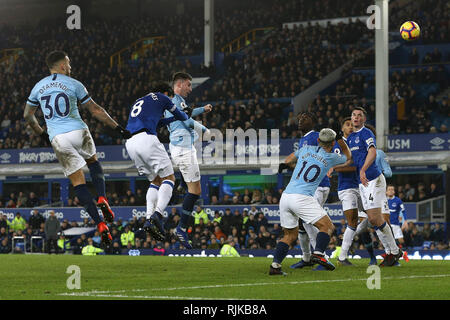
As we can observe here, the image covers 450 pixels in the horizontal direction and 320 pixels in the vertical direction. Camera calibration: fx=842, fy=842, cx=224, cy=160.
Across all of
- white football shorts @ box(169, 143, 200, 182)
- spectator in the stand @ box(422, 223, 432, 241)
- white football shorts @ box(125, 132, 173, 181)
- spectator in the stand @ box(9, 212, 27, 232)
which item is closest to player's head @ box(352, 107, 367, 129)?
white football shorts @ box(169, 143, 200, 182)

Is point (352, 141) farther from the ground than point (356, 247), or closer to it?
farther from the ground

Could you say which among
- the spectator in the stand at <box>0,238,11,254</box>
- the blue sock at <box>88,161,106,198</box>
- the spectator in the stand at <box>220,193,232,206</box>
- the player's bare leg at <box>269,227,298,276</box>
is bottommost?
the spectator in the stand at <box>0,238,11,254</box>

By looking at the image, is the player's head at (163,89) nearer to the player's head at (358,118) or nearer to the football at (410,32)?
the player's head at (358,118)

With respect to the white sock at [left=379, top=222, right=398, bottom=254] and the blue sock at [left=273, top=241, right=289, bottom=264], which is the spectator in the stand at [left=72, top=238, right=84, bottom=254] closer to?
the white sock at [left=379, top=222, right=398, bottom=254]

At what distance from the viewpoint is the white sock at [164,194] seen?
1280 centimetres

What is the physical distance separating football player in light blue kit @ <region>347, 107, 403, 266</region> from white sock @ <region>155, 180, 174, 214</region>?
3.02m

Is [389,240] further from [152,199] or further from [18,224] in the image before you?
[18,224]

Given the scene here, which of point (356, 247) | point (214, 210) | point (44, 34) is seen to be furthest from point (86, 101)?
point (44, 34)

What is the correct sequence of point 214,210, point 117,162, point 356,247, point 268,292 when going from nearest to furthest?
1. point 268,292
2. point 356,247
3. point 214,210
4. point 117,162

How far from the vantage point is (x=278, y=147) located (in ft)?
104

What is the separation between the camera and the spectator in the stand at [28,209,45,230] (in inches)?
1313

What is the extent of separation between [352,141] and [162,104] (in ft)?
10.8

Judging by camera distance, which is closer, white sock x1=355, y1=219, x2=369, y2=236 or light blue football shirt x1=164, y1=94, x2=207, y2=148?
light blue football shirt x1=164, y1=94, x2=207, y2=148
